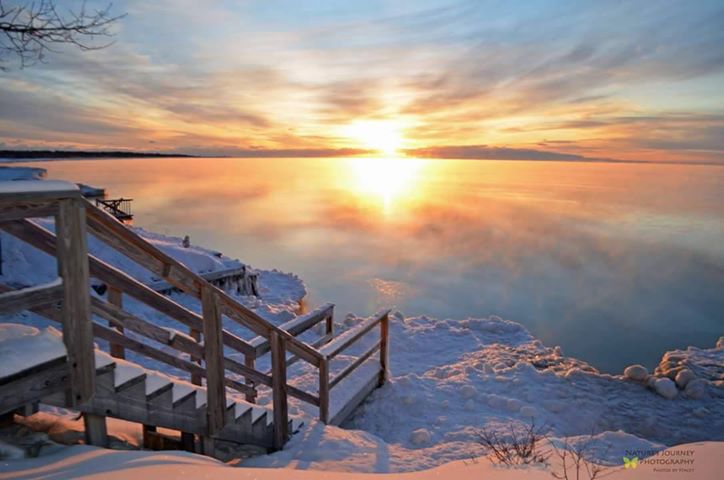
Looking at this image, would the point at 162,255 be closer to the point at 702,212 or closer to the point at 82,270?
the point at 82,270

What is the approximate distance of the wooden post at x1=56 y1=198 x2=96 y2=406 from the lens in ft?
8.22

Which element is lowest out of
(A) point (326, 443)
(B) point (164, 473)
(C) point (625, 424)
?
(C) point (625, 424)

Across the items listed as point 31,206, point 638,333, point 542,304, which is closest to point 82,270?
point 31,206

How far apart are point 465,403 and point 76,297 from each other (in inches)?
256

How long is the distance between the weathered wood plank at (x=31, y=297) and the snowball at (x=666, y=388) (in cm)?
1013

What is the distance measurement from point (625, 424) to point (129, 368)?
7.81 m

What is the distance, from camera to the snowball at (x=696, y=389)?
8.77m

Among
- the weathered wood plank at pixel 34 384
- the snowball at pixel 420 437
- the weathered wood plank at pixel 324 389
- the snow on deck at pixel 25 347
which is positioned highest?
the snow on deck at pixel 25 347

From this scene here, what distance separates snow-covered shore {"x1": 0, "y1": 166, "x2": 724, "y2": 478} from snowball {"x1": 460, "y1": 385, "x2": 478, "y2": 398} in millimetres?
18

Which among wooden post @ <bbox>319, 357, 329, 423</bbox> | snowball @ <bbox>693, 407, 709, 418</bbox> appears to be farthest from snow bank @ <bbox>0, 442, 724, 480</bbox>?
snowball @ <bbox>693, 407, 709, 418</bbox>

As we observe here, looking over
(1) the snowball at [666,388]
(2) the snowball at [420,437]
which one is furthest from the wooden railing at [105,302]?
(1) the snowball at [666,388]

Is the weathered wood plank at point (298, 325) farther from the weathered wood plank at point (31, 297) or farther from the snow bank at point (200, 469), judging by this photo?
the weathered wood plank at point (31, 297)

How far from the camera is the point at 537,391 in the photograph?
8359mm

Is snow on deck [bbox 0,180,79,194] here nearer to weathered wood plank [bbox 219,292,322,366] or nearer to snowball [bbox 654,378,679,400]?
weathered wood plank [bbox 219,292,322,366]
